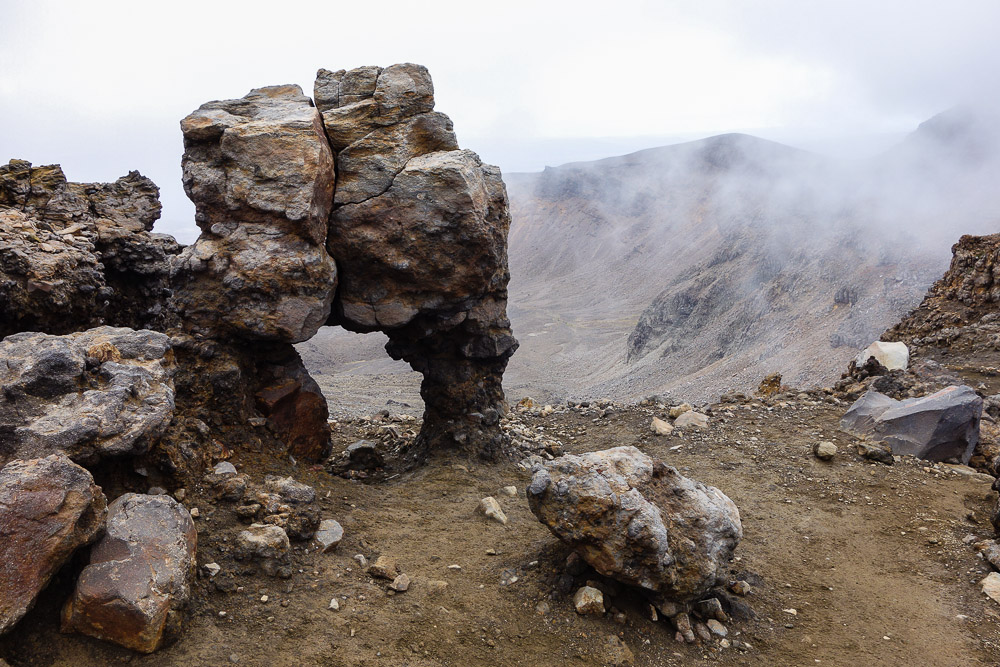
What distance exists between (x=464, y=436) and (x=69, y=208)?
6375 millimetres

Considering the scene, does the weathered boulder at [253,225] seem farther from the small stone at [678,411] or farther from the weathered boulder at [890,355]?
the weathered boulder at [890,355]

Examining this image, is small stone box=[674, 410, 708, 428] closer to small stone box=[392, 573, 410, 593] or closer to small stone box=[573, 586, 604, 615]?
small stone box=[573, 586, 604, 615]

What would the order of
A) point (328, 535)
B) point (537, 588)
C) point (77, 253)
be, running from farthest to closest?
point (77, 253)
point (328, 535)
point (537, 588)

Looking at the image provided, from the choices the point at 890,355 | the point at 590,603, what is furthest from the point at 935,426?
the point at 590,603

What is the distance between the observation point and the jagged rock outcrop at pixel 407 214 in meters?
7.95

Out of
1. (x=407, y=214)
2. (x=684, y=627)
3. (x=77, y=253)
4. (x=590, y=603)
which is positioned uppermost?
(x=407, y=214)

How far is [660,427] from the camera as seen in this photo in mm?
11211

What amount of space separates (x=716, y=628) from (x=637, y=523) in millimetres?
1224

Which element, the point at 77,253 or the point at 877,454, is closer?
the point at 77,253

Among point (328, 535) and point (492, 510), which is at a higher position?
point (328, 535)

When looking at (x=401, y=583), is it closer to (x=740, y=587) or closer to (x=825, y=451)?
(x=740, y=587)

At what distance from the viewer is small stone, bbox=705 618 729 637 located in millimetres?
5434

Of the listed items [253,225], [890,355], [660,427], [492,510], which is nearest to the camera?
[253,225]

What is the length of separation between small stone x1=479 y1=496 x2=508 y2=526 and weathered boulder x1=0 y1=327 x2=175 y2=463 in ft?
12.1
